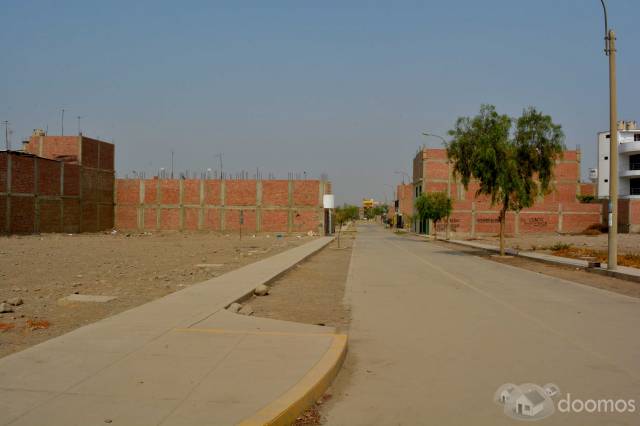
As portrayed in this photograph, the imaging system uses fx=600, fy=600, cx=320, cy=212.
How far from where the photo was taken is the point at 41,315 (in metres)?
10.9

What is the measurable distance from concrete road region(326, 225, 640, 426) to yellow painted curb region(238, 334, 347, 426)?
21cm

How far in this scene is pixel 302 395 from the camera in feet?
19.4

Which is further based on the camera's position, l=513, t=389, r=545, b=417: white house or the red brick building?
the red brick building

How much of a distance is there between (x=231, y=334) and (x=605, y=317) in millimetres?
7827

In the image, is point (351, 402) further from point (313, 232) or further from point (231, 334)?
point (313, 232)

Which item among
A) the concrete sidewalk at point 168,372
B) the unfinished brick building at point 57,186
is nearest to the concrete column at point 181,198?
the unfinished brick building at point 57,186

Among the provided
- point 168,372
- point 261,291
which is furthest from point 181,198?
point 168,372

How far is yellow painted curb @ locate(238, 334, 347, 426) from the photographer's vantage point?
17.2 feet

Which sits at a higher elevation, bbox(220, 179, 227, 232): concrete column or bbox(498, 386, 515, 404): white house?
bbox(220, 179, 227, 232): concrete column

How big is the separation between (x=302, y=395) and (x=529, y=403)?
2.44 meters

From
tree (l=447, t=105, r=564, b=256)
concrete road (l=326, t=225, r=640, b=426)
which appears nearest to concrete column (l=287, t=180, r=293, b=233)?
tree (l=447, t=105, r=564, b=256)

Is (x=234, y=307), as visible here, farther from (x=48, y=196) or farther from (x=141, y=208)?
(x=141, y=208)

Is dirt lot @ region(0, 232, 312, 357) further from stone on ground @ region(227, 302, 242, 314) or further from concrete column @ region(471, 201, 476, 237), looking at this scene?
concrete column @ region(471, 201, 476, 237)

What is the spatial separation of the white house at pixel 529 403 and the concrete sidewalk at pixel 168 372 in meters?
2.08
